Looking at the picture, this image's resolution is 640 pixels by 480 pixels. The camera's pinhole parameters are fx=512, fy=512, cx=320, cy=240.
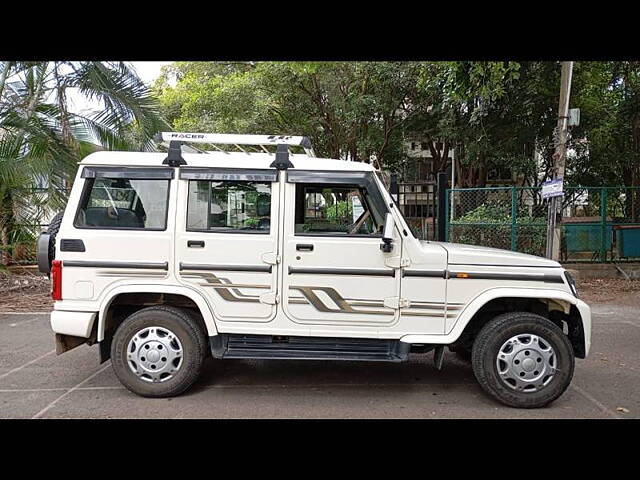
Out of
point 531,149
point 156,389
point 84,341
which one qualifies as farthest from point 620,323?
point 531,149

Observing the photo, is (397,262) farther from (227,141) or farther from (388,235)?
(227,141)

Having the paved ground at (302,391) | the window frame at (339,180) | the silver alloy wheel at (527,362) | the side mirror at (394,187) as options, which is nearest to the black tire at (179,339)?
the paved ground at (302,391)

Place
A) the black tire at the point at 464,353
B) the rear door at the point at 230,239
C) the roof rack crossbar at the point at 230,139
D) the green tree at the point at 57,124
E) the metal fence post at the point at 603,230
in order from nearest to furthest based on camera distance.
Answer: the rear door at the point at 230,239, the roof rack crossbar at the point at 230,139, the black tire at the point at 464,353, the green tree at the point at 57,124, the metal fence post at the point at 603,230

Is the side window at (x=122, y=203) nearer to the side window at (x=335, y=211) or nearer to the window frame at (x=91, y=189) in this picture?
the window frame at (x=91, y=189)

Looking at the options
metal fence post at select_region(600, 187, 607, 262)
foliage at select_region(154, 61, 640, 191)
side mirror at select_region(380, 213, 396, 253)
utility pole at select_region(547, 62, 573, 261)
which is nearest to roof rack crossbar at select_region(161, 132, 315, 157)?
side mirror at select_region(380, 213, 396, 253)

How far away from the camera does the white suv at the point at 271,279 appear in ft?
14.6

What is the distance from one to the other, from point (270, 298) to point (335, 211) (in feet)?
3.48

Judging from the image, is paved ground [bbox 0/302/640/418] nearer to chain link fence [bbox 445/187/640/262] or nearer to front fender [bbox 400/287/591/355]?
front fender [bbox 400/287/591/355]

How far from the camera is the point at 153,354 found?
4.54 meters

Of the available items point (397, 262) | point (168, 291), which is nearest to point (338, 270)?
point (397, 262)

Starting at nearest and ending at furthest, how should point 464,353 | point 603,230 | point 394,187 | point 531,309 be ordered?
1. point 531,309
2. point 394,187
3. point 464,353
4. point 603,230

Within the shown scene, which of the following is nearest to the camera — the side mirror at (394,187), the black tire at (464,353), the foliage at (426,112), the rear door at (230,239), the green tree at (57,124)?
the rear door at (230,239)

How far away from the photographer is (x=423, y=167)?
90.0 ft

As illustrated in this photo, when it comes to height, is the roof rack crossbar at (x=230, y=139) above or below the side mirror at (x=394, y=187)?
above
